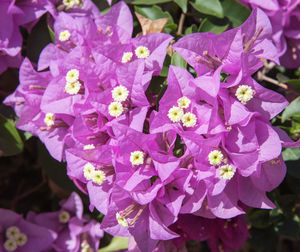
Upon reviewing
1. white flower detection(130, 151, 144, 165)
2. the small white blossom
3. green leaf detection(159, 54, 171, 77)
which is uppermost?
green leaf detection(159, 54, 171, 77)

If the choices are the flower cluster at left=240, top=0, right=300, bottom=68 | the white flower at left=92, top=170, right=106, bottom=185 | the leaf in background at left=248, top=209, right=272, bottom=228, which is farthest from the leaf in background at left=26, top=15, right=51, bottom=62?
the leaf in background at left=248, top=209, right=272, bottom=228

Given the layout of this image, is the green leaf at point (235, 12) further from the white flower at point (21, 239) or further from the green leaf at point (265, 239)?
the white flower at point (21, 239)

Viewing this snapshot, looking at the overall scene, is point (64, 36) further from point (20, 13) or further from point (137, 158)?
point (137, 158)

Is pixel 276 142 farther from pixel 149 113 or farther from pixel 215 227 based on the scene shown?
pixel 215 227

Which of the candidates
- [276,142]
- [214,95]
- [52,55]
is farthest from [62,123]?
[276,142]

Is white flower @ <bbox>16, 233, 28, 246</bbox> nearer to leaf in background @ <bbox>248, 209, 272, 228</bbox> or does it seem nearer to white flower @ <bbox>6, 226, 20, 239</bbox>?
white flower @ <bbox>6, 226, 20, 239</bbox>

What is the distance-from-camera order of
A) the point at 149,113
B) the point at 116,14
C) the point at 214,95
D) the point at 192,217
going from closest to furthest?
the point at 214,95
the point at 149,113
the point at 116,14
the point at 192,217
